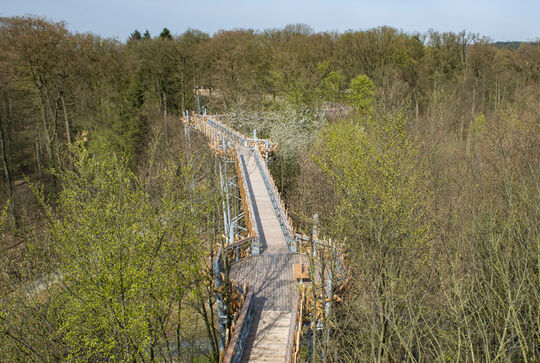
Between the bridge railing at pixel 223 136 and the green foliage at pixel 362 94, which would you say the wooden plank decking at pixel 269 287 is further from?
the green foliage at pixel 362 94

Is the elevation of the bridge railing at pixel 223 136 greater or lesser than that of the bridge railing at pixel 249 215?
greater

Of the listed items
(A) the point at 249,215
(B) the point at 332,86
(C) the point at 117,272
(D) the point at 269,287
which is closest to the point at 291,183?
(A) the point at 249,215

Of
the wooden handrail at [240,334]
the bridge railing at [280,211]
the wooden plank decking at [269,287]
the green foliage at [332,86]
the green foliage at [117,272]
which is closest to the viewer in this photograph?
the green foliage at [117,272]

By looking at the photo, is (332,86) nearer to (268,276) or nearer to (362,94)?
(362,94)

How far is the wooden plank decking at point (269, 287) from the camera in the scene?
9.86 meters

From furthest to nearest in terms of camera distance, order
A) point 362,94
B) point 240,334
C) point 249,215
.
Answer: point 362,94
point 249,215
point 240,334

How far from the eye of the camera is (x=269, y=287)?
12.0m

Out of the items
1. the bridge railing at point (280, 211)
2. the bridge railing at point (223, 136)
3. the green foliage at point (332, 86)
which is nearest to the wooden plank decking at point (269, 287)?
the bridge railing at point (280, 211)

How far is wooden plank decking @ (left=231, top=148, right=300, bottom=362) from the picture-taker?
986cm

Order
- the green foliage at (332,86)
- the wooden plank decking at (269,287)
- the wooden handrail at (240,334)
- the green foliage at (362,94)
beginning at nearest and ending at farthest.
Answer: the wooden handrail at (240,334), the wooden plank decking at (269,287), the green foliage at (362,94), the green foliage at (332,86)

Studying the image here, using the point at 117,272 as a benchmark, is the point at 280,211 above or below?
below

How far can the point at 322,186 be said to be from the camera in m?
20.3

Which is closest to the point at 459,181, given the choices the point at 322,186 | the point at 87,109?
the point at 322,186

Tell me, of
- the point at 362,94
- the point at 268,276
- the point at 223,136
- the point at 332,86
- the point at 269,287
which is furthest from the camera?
the point at 332,86
